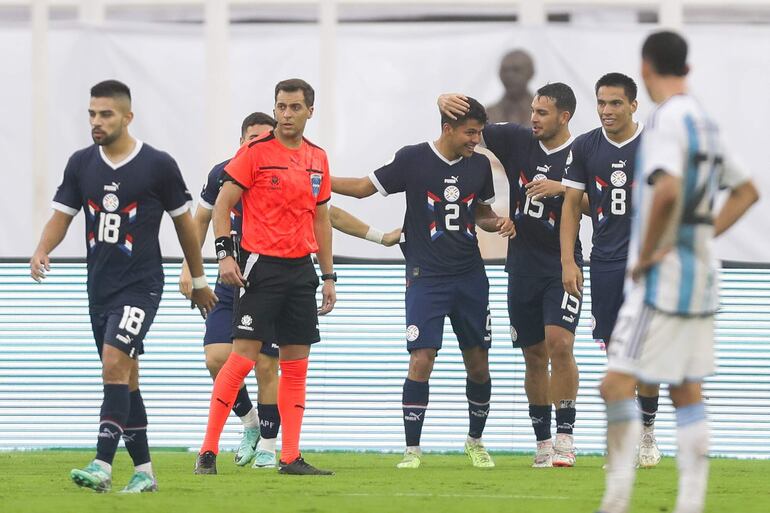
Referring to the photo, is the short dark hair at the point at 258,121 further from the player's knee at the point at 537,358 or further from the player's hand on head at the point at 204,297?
the player's hand on head at the point at 204,297

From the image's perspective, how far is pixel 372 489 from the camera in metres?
8.30

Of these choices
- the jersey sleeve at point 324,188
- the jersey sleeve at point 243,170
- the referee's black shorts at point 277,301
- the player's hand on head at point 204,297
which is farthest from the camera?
the jersey sleeve at point 324,188

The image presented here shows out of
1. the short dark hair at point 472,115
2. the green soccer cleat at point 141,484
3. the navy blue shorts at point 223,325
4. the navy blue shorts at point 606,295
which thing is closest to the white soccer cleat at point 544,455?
the navy blue shorts at point 606,295

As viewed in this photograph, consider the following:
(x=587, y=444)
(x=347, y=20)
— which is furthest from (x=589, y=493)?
(x=347, y=20)

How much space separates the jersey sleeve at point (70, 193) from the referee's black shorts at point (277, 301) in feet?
4.64

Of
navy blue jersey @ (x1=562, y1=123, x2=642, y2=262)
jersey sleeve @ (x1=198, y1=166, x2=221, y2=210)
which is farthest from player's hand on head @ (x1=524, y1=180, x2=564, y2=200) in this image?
jersey sleeve @ (x1=198, y1=166, x2=221, y2=210)

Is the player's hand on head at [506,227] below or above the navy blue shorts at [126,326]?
above

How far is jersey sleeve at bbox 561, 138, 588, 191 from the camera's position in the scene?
9672 mm

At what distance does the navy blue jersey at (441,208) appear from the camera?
10.1m

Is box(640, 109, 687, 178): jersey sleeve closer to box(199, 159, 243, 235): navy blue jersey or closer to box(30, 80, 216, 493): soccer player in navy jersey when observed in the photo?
box(30, 80, 216, 493): soccer player in navy jersey

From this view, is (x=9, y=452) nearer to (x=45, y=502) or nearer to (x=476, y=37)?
(x=45, y=502)

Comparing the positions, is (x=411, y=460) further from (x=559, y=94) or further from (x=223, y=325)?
(x=559, y=94)

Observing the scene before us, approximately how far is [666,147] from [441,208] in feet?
13.7

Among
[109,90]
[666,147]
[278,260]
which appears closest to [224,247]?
[278,260]
